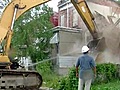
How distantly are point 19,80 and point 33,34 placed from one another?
992 centimetres

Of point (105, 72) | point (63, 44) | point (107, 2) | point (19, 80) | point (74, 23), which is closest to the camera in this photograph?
point (19, 80)

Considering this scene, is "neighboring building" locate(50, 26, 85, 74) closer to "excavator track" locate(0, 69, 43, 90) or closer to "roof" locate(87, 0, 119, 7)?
"roof" locate(87, 0, 119, 7)

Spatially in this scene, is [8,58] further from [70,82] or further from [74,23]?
[74,23]

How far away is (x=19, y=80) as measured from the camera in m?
12.7

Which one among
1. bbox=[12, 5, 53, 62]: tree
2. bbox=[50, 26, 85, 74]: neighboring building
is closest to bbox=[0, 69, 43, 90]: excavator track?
bbox=[12, 5, 53, 62]: tree

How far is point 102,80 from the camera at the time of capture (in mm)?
13062

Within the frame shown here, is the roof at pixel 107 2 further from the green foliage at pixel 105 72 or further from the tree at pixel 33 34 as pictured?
the green foliage at pixel 105 72

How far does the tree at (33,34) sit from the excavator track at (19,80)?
26.8 ft

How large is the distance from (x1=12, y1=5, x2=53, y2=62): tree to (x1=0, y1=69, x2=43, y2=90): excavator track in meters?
8.18

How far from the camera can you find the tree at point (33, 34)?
21.9 m

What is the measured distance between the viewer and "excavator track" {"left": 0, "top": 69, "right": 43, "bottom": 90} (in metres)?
12.2

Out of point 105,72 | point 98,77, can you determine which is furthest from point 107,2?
point 98,77

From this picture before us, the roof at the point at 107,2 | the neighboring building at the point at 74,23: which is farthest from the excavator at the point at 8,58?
the roof at the point at 107,2

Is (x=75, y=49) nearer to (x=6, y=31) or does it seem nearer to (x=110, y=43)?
(x=110, y=43)
